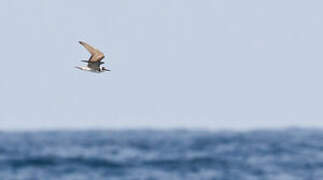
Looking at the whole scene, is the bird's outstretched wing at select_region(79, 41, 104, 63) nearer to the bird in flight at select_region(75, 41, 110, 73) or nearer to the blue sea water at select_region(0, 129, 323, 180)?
the bird in flight at select_region(75, 41, 110, 73)

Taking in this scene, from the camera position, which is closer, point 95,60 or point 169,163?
point 95,60

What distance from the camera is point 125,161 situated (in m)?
47.3

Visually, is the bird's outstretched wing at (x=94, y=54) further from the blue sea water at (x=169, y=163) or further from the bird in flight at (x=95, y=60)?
the blue sea water at (x=169, y=163)

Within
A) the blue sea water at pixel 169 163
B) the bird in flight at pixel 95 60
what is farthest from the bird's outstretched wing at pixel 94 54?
the blue sea water at pixel 169 163

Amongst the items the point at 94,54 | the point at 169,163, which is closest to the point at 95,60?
the point at 94,54

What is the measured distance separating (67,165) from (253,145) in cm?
1686

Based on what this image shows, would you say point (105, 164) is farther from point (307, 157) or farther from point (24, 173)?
point (307, 157)

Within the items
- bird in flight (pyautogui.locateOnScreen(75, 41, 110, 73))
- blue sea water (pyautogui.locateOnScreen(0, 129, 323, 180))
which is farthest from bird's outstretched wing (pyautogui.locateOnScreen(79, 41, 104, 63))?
blue sea water (pyautogui.locateOnScreen(0, 129, 323, 180))

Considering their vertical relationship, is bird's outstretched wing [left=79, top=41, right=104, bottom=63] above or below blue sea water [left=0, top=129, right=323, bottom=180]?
above

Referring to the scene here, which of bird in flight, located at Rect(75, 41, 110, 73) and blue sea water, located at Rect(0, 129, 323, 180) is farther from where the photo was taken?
blue sea water, located at Rect(0, 129, 323, 180)

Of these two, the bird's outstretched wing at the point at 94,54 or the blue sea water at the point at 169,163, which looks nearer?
the bird's outstretched wing at the point at 94,54

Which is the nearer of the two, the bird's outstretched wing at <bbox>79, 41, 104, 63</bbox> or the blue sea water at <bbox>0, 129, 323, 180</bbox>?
the bird's outstretched wing at <bbox>79, 41, 104, 63</bbox>

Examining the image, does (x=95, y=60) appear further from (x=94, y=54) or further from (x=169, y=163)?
(x=169, y=163)

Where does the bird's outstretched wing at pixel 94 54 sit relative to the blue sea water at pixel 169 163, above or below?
above
